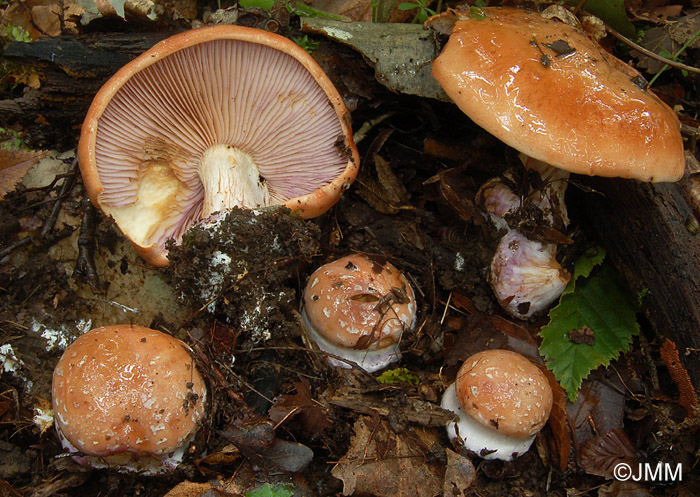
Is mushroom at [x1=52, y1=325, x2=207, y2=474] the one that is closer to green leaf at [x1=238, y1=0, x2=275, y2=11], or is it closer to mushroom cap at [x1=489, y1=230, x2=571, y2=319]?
mushroom cap at [x1=489, y1=230, x2=571, y2=319]

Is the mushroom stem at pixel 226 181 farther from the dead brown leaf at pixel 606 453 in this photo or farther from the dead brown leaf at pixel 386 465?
the dead brown leaf at pixel 606 453

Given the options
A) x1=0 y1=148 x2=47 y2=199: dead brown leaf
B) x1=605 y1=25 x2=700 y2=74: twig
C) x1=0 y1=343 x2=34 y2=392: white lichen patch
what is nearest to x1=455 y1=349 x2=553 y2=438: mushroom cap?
x1=605 y1=25 x2=700 y2=74: twig

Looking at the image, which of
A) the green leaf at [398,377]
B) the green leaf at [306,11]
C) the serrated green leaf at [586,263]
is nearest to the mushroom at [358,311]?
the green leaf at [398,377]

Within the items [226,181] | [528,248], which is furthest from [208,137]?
[528,248]

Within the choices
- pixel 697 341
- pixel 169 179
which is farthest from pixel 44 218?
pixel 697 341

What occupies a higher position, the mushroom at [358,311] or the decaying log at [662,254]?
the decaying log at [662,254]

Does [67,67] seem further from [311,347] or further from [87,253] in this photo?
[311,347]

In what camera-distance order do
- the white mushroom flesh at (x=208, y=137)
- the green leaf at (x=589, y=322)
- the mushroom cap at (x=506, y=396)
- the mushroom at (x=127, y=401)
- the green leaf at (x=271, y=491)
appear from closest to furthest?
1. the mushroom at (x=127, y=401)
2. the green leaf at (x=271, y=491)
3. the mushroom cap at (x=506, y=396)
4. the white mushroom flesh at (x=208, y=137)
5. the green leaf at (x=589, y=322)
